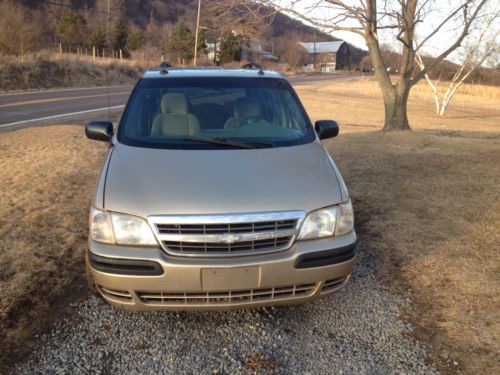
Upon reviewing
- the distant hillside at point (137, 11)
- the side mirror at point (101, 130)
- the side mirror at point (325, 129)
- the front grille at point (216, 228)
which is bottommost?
the front grille at point (216, 228)

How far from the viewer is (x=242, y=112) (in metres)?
4.14

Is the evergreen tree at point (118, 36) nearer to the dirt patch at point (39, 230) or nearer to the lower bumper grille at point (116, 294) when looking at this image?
the dirt patch at point (39, 230)

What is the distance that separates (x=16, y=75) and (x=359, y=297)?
29329 mm

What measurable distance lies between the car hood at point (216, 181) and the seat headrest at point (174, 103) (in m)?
0.70

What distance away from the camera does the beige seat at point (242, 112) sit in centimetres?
400

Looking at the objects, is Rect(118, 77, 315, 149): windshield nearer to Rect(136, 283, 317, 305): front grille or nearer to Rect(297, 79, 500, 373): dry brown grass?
Rect(136, 283, 317, 305): front grille

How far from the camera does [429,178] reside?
7145 mm

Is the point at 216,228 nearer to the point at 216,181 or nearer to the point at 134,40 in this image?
the point at 216,181

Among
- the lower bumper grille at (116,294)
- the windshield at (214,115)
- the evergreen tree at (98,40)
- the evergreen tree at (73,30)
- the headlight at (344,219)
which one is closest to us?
the lower bumper grille at (116,294)

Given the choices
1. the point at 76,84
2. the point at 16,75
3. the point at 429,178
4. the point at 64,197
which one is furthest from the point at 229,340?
the point at 76,84

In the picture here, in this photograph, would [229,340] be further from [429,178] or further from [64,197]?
[429,178]

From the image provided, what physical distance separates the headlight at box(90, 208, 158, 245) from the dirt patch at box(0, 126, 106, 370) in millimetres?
885

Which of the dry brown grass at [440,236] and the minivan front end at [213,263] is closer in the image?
the minivan front end at [213,263]

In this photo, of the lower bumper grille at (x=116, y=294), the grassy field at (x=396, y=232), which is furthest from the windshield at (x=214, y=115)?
the grassy field at (x=396, y=232)
